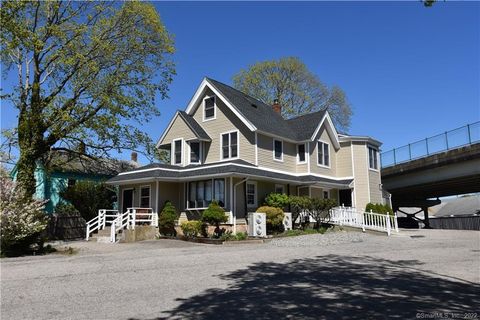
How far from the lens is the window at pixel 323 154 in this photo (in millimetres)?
28558

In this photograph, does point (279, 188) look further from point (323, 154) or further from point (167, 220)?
point (167, 220)

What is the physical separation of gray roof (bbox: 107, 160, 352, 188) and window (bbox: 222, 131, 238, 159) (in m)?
1.78

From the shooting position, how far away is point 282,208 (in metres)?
23.3

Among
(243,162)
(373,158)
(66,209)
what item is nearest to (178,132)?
(243,162)

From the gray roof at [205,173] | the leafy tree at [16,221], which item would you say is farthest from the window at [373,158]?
the leafy tree at [16,221]

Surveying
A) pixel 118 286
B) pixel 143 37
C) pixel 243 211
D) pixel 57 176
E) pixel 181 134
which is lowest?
pixel 118 286

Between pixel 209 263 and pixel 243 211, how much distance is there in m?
10.5

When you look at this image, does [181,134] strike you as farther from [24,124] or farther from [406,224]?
[406,224]

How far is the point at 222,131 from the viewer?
1030 inches

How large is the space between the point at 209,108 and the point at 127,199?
25.9ft

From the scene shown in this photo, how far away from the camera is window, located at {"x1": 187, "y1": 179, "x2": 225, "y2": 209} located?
22.2 m

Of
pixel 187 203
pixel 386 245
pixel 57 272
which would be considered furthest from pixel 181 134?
pixel 57 272

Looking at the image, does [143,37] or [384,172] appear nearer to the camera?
[143,37]

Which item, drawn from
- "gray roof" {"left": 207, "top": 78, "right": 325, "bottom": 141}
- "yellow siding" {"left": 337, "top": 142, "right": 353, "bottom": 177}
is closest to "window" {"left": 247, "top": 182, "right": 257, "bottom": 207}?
"gray roof" {"left": 207, "top": 78, "right": 325, "bottom": 141}
